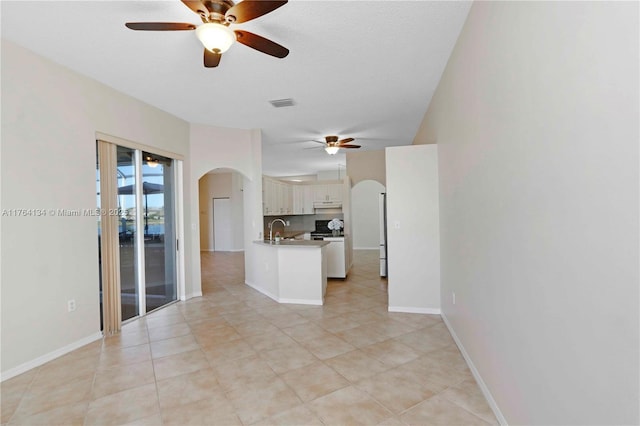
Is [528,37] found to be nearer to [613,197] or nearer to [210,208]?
[613,197]

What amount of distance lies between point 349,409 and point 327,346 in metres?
1.04

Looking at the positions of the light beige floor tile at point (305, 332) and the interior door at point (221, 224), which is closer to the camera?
the light beige floor tile at point (305, 332)

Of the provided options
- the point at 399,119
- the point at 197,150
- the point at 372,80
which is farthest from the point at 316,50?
the point at 197,150

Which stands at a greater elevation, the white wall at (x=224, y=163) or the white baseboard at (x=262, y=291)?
the white wall at (x=224, y=163)

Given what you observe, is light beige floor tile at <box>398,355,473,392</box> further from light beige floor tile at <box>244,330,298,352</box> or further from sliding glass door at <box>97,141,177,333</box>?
sliding glass door at <box>97,141,177,333</box>

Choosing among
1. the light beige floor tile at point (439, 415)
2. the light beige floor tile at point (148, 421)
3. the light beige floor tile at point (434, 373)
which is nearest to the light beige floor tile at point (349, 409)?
the light beige floor tile at point (439, 415)

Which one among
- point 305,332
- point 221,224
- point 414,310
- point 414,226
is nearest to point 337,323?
point 305,332

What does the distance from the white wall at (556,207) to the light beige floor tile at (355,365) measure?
87 centimetres

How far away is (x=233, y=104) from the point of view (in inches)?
170

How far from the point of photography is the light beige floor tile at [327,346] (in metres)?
2.97

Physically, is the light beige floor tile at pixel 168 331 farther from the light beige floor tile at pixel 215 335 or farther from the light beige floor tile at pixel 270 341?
the light beige floor tile at pixel 270 341

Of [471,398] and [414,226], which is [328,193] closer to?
[414,226]

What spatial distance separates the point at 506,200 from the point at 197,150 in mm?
4810

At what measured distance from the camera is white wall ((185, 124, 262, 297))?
516 cm
